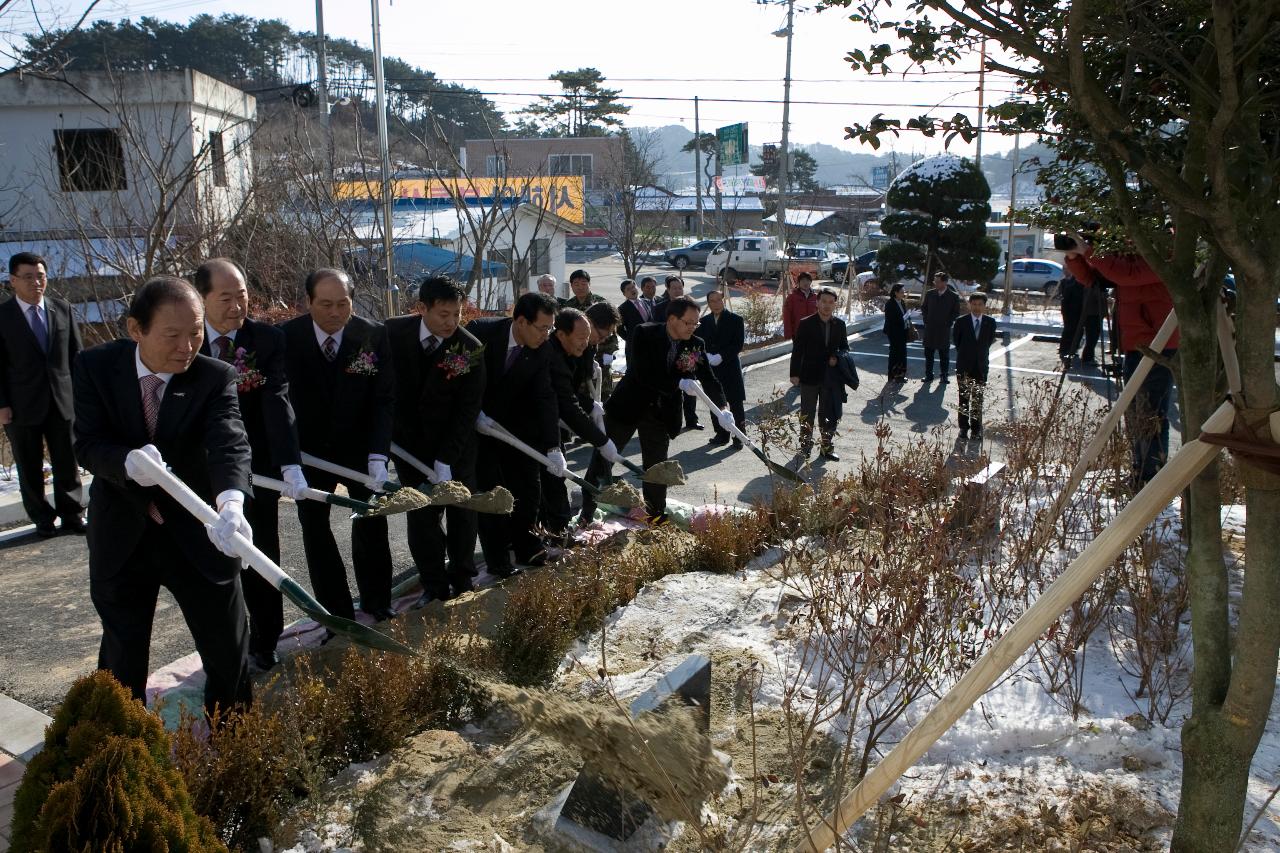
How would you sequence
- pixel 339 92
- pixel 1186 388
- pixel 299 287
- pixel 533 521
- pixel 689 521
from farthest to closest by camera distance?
pixel 339 92 → pixel 299 287 → pixel 689 521 → pixel 533 521 → pixel 1186 388

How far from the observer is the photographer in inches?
235

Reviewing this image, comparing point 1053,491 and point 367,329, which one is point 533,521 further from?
point 1053,491

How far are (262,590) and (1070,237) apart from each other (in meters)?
4.72

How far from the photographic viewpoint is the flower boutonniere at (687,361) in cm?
706

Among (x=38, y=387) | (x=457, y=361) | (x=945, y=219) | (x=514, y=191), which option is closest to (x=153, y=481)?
(x=457, y=361)

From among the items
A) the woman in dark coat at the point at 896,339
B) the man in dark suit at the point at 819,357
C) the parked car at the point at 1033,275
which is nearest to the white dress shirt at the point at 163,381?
the man in dark suit at the point at 819,357

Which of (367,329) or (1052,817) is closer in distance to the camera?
(1052,817)

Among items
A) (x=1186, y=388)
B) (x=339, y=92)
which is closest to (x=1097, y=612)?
(x=1186, y=388)

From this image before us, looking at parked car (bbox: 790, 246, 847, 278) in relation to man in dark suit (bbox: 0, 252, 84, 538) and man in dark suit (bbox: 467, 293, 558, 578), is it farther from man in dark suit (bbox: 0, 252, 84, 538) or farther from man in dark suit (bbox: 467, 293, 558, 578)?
man in dark suit (bbox: 0, 252, 84, 538)

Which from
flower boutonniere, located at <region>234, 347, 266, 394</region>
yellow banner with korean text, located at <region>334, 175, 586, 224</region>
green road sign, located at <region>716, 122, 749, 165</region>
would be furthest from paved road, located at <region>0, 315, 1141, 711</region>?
green road sign, located at <region>716, 122, 749, 165</region>

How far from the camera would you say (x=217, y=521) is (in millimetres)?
3441

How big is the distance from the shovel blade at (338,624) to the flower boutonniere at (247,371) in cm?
→ 125

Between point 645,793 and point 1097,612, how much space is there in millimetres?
2282

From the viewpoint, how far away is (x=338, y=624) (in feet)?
12.0
